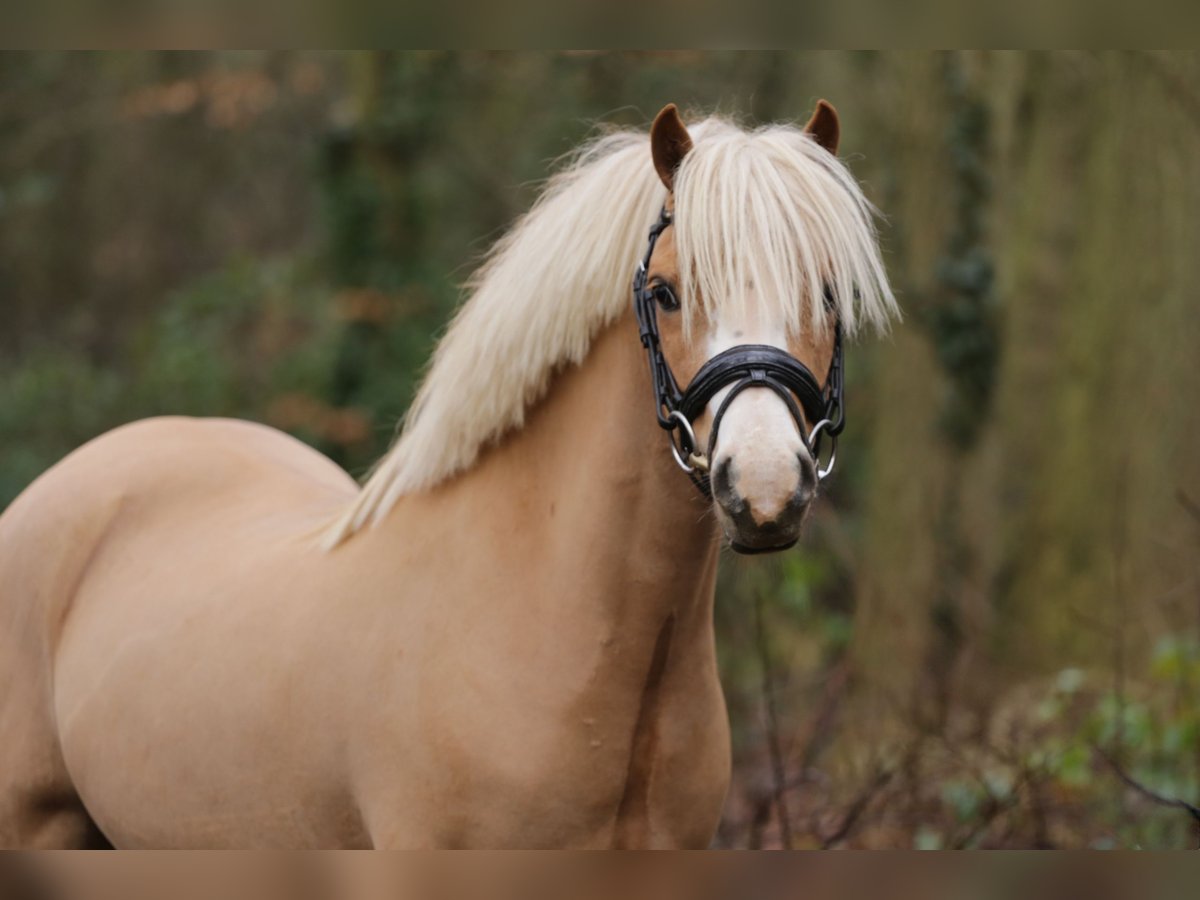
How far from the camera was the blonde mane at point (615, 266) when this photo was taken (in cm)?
272

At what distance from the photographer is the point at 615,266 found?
2994 mm

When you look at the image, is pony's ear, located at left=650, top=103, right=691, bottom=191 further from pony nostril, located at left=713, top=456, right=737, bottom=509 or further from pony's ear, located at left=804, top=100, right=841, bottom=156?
pony nostril, located at left=713, top=456, right=737, bottom=509

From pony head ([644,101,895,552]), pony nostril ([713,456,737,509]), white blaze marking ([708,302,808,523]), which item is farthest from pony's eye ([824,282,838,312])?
pony nostril ([713,456,737,509])

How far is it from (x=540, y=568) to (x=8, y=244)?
13.7m

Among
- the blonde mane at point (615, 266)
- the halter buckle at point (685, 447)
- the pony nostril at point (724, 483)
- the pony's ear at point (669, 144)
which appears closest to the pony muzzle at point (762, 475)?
the pony nostril at point (724, 483)

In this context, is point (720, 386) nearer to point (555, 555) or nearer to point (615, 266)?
point (615, 266)

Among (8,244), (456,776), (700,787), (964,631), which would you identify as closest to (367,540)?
(456,776)

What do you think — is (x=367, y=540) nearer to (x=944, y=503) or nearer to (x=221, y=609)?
(x=221, y=609)

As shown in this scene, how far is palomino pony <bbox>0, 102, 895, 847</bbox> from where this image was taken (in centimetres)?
272

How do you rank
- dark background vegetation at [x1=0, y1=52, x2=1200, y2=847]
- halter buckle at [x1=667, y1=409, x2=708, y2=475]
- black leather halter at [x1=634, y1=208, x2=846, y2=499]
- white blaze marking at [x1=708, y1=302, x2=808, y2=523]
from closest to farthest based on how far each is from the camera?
white blaze marking at [x1=708, y1=302, x2=808, y2=523]
black leather halter at [x1=634, y1=208, x2=846, y2=499]
halter buckle at [x1=667, y1=409, x2=708, y2=475]
dark background vegetation at [x1=0, y1=52, x2=1200, y2=847]

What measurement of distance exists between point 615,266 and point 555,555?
656 millimetres

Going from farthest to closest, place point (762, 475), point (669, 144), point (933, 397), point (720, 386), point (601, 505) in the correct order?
1. point (933, 397)
2. point (601, 505)
3. point (669, 144)
4. point (720, 386)
5. point (762, 475)

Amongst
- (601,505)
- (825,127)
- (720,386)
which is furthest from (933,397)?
(720,386)

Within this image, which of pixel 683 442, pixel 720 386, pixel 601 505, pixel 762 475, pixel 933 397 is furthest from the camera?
pixel 933 397
